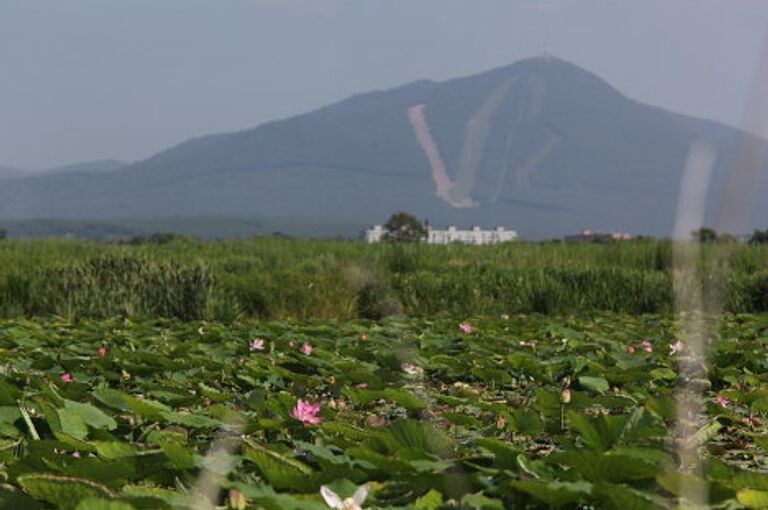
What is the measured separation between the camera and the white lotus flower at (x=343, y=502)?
2037mm

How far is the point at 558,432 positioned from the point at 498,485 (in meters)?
1.26

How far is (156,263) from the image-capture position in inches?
480

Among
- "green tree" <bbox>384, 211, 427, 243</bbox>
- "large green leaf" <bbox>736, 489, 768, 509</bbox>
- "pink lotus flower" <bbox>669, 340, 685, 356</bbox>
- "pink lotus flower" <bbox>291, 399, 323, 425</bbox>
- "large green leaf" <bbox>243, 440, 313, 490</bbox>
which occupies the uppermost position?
"large green leaf" <bbox>736, 489, 768, 509</bbox>

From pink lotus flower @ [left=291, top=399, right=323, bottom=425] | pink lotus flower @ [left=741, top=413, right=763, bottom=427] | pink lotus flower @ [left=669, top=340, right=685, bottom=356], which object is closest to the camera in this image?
pink lotus flower @ [left=291, top=399, right=323, bottom=425]

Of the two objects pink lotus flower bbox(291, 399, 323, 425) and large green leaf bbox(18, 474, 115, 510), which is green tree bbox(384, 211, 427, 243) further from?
large green leaf bbox(18, 474, 115, 510)

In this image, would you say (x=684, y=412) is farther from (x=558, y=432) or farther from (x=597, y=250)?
(x=597, y=250)

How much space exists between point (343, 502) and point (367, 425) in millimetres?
1523

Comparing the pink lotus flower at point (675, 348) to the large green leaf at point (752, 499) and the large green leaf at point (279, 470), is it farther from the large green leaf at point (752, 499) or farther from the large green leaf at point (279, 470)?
the large green leaf at point (279, 470)

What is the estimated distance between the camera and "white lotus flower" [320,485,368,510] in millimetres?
2037

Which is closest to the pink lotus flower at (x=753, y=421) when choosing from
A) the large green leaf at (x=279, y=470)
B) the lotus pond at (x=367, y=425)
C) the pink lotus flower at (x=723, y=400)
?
the lotus pond at (x=367, y=425)

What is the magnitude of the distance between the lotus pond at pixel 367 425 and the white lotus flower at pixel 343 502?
1.5 inches

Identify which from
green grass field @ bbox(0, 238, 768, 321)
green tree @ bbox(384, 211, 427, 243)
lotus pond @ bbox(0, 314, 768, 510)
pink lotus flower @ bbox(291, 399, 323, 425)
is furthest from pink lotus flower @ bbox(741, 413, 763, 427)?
green tree @ bbox(384, 211, 427, 243)

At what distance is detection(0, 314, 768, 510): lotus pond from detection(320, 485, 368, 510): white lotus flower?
0.04m

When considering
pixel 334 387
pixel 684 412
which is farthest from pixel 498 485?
pixel 334 387
